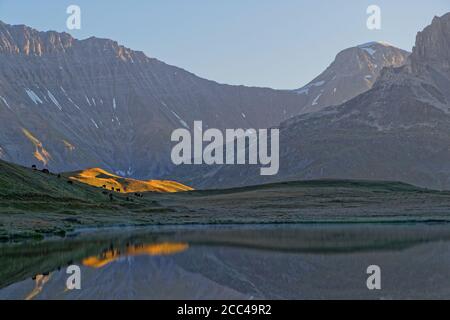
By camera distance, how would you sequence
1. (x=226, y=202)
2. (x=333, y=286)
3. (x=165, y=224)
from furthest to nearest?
1. (x=226, y=202)
2. (x=165, y=224)
3. (x=333, y=286)

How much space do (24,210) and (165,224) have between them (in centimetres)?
1964

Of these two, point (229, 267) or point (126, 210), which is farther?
point (126, 210)

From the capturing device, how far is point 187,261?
144 ft

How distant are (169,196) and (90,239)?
13238 cm

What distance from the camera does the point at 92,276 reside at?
36125 millimetres

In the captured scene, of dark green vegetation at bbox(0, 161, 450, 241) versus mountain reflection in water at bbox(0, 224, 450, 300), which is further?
dark green vegetation at bbox(0, 161, 450, 241)

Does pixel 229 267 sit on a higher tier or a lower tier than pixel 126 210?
lower

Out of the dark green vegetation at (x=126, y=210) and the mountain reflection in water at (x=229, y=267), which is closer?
the mountain reflection in water at (x=229, y=267)

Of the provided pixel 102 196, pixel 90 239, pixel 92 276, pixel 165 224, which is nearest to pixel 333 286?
pixel 92 276

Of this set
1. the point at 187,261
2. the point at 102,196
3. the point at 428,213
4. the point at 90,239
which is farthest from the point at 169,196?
the point at 187,261
